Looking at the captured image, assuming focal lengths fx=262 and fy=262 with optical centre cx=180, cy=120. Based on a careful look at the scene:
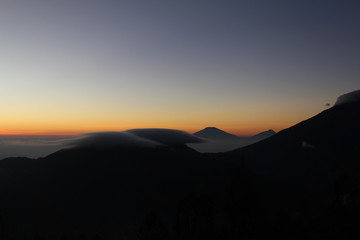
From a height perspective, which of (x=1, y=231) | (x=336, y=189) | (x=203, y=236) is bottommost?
(x=1, y=231)

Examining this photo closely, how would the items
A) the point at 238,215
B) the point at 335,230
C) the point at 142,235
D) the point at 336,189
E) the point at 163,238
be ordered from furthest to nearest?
the point at 336,189 → the point at 142,235 → the point at 238,215 → the point at 163,238 → the point at 335,230

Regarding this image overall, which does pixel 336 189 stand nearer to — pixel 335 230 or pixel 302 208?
pixel 302 208

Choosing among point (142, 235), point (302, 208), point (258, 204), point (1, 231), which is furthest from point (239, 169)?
point (1, 231)

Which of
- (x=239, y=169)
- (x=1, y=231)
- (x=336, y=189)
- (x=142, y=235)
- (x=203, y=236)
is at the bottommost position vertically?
(x=1, y=231)

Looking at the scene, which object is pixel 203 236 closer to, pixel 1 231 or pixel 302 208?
pixel 302 208

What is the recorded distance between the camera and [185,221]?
74438mm

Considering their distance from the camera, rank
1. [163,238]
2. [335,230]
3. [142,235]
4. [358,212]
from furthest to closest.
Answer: [142,235] < [163,238] < [358,212] < [335,230]

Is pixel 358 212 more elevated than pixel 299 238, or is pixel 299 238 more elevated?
pixel 358 212

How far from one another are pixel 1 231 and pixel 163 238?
288 feet

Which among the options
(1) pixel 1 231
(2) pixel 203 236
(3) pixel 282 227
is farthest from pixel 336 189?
(1) pixel 1 231

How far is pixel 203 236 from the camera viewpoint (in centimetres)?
6606

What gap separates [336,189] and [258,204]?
34.2 meters

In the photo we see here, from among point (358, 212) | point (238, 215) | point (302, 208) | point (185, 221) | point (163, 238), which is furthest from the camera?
point (302, 208)

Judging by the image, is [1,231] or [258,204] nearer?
[258,204]
